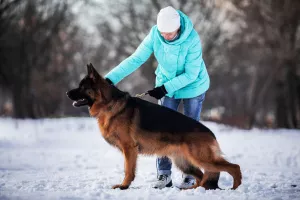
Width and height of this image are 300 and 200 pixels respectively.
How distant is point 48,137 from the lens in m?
14.2

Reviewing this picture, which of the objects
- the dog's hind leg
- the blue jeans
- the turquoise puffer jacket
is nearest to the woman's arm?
the turquoise puffer jacket

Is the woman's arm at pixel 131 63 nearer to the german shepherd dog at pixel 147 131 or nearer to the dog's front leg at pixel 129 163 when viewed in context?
the german shepherd dog at pixel 147 131

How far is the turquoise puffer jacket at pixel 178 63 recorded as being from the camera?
5352mm

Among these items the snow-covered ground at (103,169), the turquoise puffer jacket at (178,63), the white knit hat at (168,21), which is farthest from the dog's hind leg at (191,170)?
the white knit hat at (168,21)

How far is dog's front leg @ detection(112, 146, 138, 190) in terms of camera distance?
5129mm

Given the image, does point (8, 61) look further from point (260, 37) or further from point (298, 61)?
point (298, 61)

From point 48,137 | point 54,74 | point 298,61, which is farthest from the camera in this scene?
point 54,74

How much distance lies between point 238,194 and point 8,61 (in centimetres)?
2003

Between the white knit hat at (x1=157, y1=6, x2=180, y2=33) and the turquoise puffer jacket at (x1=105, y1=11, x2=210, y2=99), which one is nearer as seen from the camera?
the white knit hat at (x1=157, y1=6, x2=180, y2=33)

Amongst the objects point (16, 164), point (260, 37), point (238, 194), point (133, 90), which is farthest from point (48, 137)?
point (133, 90)

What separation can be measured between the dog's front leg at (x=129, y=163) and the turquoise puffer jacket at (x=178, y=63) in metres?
0.97

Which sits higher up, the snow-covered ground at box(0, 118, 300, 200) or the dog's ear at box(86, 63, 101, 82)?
the dog's ear at box(86, 63, 101, 82)

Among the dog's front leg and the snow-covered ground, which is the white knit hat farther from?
the snow-covered ground

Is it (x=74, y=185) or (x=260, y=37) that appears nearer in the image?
(x=74, y=185)
